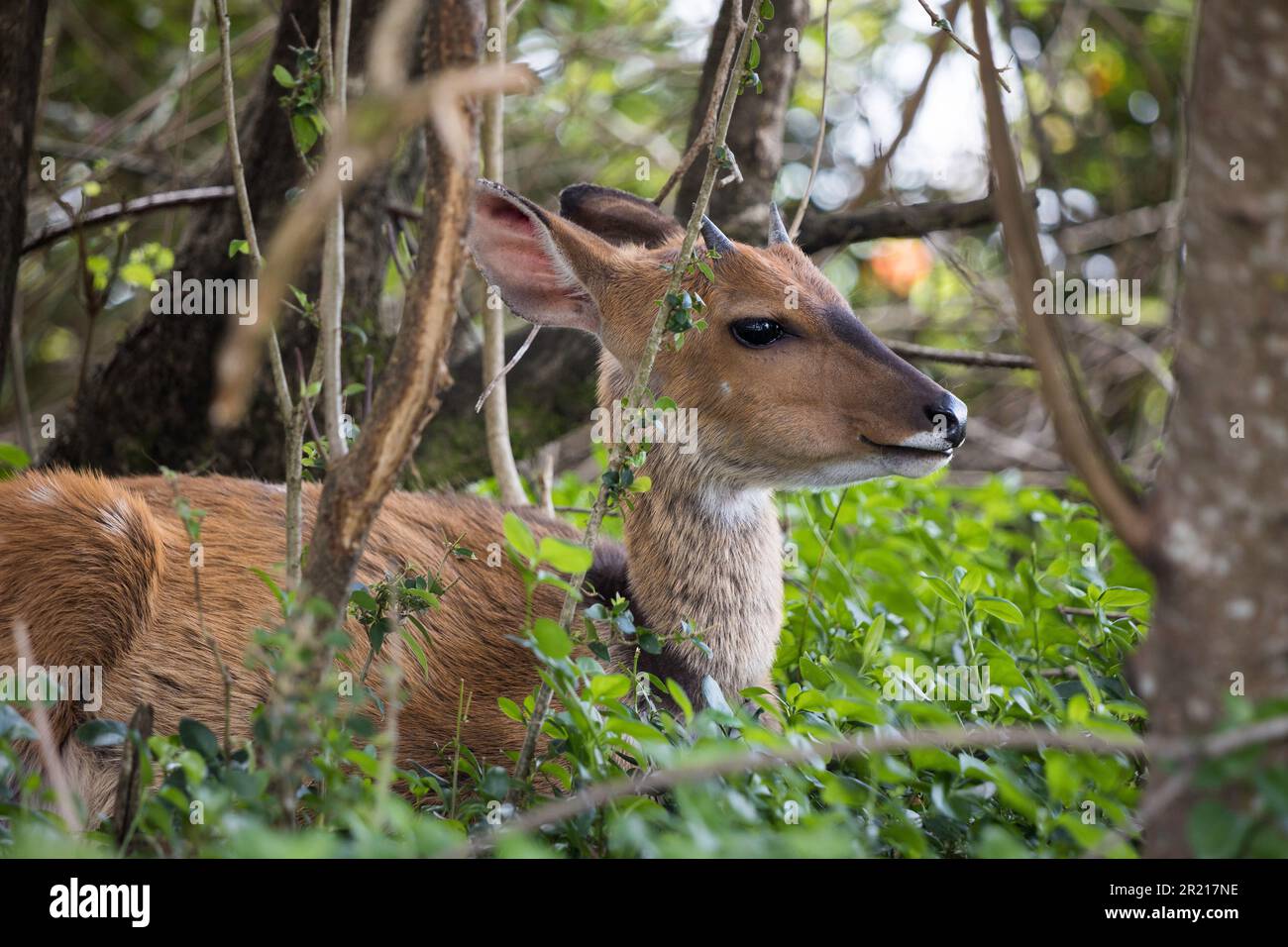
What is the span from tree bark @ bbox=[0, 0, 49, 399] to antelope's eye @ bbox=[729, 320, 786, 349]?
2.54 metres

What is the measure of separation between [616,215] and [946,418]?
5.23 ft

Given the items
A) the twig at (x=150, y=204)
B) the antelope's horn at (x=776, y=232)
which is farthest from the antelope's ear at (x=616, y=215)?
Result: the twig at (x=150, y=204)

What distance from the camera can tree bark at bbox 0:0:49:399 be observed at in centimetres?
443

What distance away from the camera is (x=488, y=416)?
16.6 ft

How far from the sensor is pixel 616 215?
483cm

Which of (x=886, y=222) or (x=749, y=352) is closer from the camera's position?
(x=749, y=352)

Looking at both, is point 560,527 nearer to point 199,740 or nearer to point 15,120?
point 199,740

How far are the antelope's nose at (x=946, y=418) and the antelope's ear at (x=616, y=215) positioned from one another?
137 cm


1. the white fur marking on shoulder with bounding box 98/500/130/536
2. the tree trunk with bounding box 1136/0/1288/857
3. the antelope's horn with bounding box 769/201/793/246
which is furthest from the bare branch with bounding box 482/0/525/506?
the tree trunk with bounding box 1136/0/1288/857

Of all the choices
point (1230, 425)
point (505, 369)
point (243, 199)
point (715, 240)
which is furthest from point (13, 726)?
point (715, 240)

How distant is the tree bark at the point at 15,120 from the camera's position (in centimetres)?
443

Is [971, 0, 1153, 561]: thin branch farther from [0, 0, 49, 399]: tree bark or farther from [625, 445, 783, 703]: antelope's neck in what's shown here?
[0, 0, 49, 399]: tree bark

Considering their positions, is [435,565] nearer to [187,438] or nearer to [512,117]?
[187,438]
